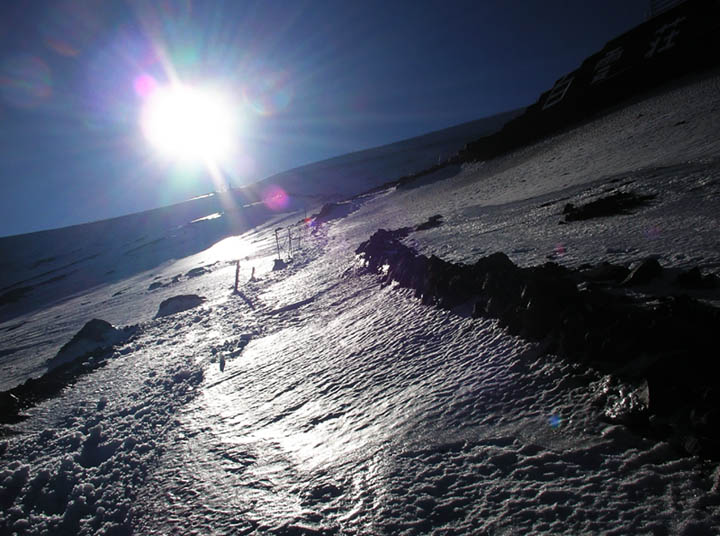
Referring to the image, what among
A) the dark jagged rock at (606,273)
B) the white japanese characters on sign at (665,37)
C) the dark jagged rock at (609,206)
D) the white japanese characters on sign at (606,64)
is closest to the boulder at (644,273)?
the dark jagged rock at (606,273)

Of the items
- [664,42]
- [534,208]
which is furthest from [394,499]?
[664,42]

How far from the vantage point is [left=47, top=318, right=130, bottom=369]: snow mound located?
9.23m

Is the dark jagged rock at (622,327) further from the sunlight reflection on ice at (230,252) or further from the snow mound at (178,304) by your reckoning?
the sunlight reflection on ice at (230,252)

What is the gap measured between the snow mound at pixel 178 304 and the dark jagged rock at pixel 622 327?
848 centimetres

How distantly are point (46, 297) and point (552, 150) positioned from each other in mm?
32077

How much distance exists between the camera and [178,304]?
11344mm

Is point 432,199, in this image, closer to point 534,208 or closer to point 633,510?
point 534,208

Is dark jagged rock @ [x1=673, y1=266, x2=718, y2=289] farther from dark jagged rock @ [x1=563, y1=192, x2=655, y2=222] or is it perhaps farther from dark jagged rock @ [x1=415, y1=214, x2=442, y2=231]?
dark jagged rock @ [x1=415, y1=214, x2=442, y2=231]

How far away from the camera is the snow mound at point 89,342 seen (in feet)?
30.3

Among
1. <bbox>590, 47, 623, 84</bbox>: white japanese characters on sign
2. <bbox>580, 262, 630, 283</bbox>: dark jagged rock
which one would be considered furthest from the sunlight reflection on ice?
<bbox>590, 47, 623, 84</bbox>: white japanese characters on sign

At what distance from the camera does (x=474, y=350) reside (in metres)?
3.63

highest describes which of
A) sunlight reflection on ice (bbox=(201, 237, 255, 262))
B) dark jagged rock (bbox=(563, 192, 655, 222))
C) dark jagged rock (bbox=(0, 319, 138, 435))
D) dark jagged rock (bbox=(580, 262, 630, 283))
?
sunlight reflection on ice (bbox=(201, 237, 255, 262))

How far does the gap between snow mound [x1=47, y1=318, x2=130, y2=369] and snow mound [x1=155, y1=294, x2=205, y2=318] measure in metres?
1.11

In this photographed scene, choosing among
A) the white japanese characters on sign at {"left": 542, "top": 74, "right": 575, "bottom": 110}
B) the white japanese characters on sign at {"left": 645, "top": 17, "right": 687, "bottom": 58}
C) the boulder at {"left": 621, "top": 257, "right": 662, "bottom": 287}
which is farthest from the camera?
the white japanese characters on sign at {"left": 542, "top": 74, "right": 575, "bottom": 110}
